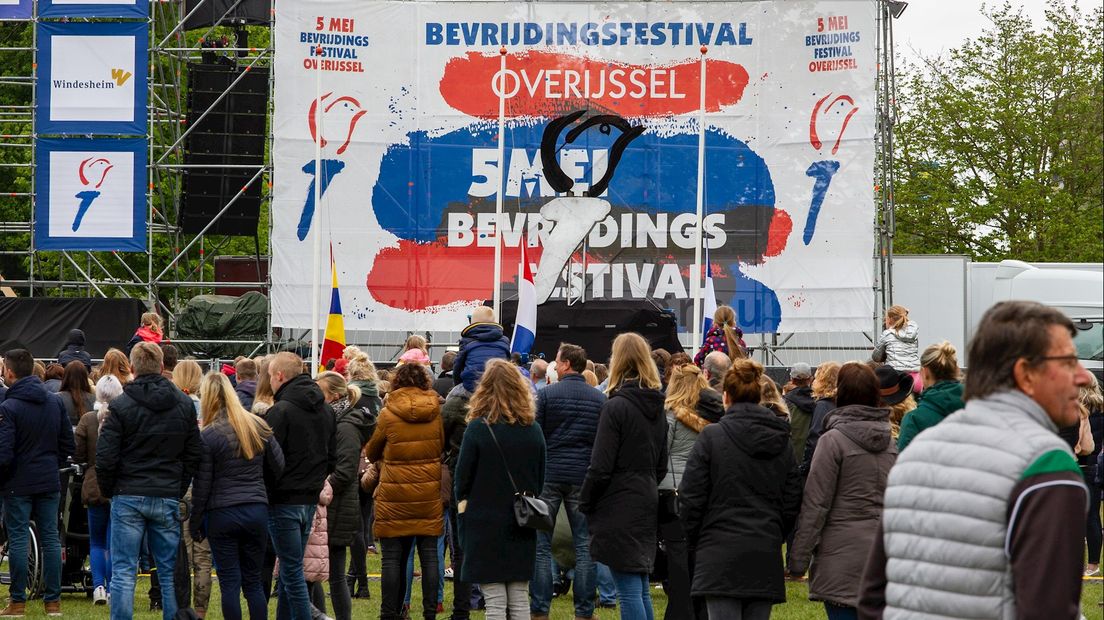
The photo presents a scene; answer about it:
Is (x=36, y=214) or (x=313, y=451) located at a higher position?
(x=36, y=214)

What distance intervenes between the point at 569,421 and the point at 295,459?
62.5 inches

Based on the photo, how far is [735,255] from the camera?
71.6 feet

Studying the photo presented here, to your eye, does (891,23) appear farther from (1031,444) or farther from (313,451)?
(1031,444)

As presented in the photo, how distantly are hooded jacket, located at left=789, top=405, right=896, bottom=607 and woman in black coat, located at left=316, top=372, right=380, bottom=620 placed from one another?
10.1 feet

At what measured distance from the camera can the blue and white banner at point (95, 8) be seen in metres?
22.6

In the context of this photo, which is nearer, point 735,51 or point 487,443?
point 487,443

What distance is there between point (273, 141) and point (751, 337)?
752 centimetres

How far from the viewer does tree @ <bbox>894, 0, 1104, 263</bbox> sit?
30.2m

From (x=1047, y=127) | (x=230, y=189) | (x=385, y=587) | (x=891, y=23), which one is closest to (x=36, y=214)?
(x=230, y=189)

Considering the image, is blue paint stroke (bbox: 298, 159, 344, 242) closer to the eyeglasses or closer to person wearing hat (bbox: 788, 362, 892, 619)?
person wearing hat (bbox: 788, 362, 892, 619)

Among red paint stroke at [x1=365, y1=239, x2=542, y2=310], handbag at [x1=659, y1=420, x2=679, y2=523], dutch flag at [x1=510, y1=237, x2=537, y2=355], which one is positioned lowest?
handbag at [x1=659, y1=420, x2=679, y2=523]

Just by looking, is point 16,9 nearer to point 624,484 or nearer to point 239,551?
point 239,551

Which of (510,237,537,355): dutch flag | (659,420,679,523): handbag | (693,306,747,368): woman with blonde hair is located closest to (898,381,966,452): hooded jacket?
(659,420,679,523): handbag

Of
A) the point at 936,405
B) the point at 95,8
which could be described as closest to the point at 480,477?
the point at 936,405
